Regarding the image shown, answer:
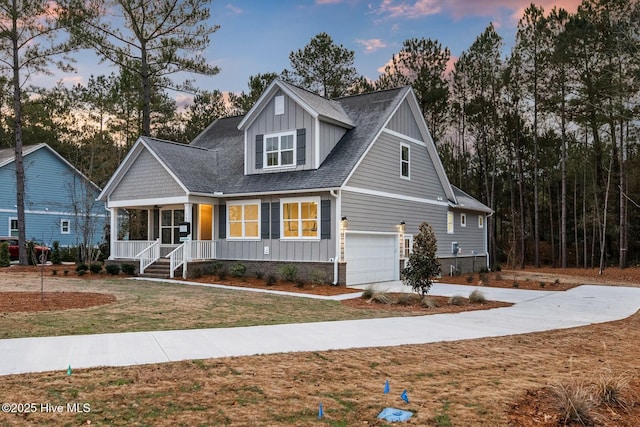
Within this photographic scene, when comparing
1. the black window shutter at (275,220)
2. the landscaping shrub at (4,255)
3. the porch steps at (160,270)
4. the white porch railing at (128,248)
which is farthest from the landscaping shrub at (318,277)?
the landscaping shrub at (4,255)

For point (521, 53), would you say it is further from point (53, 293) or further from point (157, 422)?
point (157, 422)

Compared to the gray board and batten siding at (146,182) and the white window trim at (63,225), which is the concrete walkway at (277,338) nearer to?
the gray board and batten siding at (146,182)

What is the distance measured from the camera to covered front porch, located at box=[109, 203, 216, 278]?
19.5 meters

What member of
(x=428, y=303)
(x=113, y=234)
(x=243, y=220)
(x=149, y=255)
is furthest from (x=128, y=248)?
(x=428, y=303)

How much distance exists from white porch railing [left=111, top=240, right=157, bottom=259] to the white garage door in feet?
28.7

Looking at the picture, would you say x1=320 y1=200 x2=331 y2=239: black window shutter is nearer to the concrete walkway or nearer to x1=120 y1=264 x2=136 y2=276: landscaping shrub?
the concrete walkway

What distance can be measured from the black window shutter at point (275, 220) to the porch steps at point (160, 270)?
3996mm

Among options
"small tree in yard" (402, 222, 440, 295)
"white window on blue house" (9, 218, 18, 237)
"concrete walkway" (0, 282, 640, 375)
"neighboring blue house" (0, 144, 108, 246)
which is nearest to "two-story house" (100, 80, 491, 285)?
"small tree in yard" (402, 222, 440, 295)

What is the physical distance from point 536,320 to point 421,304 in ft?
9.55

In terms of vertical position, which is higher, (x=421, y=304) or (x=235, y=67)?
(x=235, y=67)

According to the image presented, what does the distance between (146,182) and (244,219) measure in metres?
4.64

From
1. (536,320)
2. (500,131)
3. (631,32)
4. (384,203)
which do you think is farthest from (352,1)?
(500,131)

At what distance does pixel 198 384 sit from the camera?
5.36 meters

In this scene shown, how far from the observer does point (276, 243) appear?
1880cm
